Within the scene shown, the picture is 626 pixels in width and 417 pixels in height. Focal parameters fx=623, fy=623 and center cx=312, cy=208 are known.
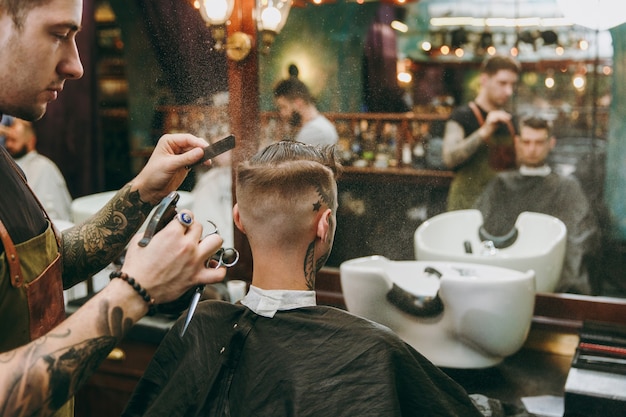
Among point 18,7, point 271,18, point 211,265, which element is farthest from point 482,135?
point 18,7

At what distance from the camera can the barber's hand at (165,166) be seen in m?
1.63

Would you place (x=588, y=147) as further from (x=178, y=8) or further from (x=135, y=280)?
(x=135, y=280)

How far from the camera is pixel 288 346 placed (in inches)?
61.4

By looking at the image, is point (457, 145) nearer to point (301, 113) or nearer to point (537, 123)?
point (537, 123)

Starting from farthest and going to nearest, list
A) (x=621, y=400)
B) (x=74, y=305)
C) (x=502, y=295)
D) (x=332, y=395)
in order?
1. (x=74, y=305)
2. (x=502, y=295)
3. (x=621, y=400)
4. (x=332, y=395)

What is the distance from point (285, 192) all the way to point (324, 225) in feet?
0.44

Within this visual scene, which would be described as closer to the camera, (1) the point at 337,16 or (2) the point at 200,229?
(2) the point at 200,229

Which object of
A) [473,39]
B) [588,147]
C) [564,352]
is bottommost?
[564,352]

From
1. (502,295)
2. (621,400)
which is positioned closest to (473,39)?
(502,295)

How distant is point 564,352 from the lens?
7.07ft

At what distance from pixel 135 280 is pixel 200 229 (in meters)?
0.16

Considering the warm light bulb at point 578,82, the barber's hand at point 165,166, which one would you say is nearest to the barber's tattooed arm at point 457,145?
the warm light bulb at point 578,82

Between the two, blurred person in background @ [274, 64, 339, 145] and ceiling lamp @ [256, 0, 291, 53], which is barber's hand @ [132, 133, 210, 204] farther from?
ceiling lamp @ [256, 0, 291, 53]

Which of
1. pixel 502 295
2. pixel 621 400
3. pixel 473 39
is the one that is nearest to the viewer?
pixel 621 400
